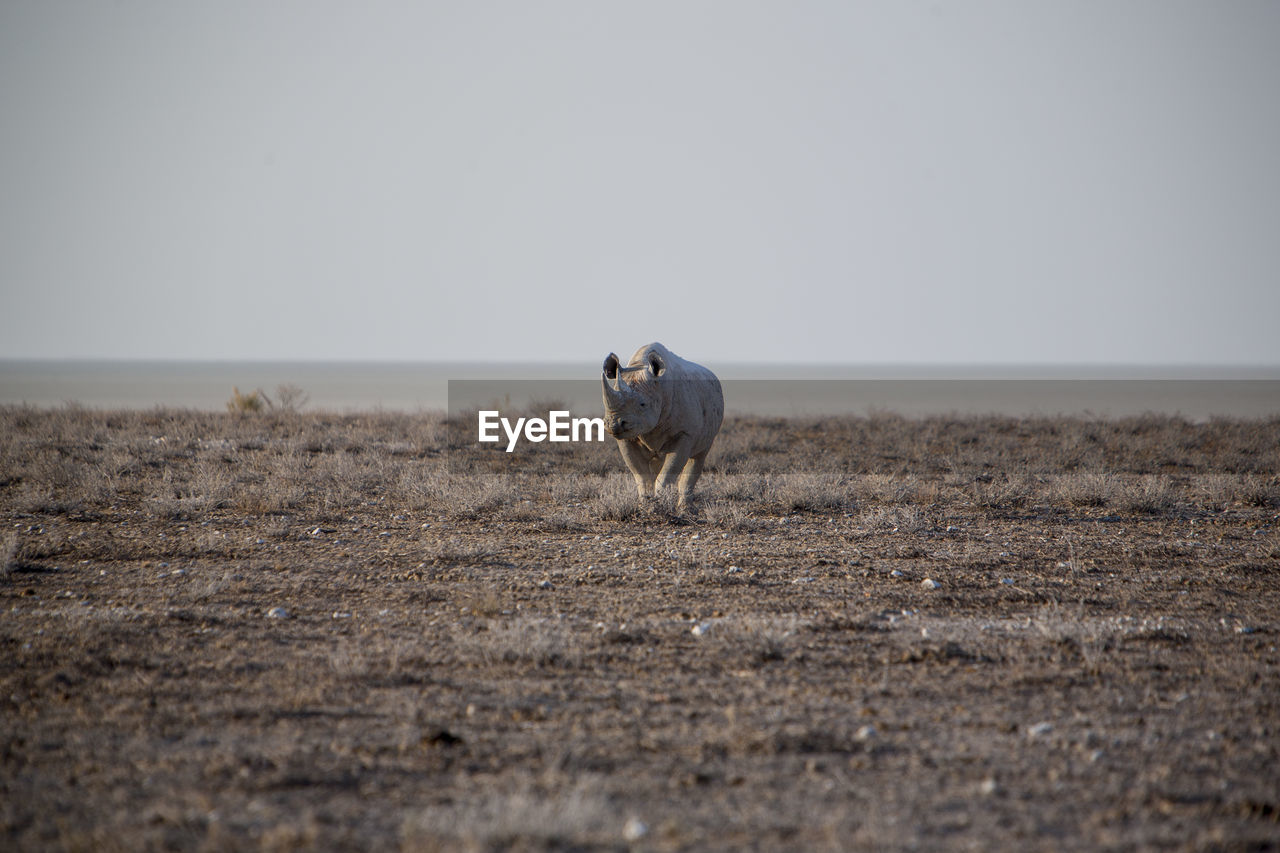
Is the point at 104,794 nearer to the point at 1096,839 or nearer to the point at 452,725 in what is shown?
the point at 452,725

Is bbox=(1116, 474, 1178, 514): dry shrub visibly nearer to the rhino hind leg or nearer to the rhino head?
the rhino hind leg

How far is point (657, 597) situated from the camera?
8000 mm

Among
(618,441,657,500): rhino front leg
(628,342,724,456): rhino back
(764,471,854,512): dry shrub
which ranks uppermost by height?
(628,342,724,456): rhino back

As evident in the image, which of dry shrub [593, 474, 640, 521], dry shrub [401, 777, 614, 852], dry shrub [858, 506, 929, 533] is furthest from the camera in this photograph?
dry shrub [593, 474, 640, 521]

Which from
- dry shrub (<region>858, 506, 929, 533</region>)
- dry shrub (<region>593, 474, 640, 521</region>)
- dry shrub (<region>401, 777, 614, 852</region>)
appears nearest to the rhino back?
dry shrub (<region>593, 474, 640, 521</region>)

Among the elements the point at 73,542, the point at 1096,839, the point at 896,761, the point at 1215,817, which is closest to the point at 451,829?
the point at 896,761

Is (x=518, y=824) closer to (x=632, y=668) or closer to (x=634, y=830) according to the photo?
(x=634, y=830)

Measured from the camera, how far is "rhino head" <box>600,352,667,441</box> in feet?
38.1

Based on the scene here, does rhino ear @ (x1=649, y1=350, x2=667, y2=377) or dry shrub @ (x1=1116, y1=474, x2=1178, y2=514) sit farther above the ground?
rhino ear @ (x1=649, y1=350, x2=667, y2=377)

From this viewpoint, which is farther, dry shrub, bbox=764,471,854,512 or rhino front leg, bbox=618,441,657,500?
rhino front leg, bbox=618,441,657,500

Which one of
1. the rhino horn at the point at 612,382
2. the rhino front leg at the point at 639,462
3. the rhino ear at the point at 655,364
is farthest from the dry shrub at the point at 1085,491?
the rhino horn at the point at 612,382

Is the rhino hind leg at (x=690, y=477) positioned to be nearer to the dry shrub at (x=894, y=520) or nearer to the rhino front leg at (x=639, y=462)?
the rhino front leg at (x=639, y=462)

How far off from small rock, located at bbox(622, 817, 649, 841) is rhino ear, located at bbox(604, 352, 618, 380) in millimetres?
8002

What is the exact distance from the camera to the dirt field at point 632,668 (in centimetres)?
414
